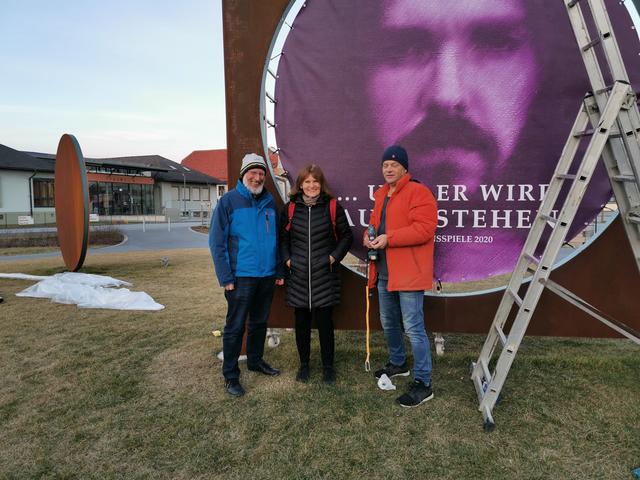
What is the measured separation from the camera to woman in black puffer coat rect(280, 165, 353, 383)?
9.78ft

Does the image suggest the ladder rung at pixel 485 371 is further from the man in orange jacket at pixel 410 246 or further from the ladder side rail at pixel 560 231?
the man in orange jacket at pixel 410 246

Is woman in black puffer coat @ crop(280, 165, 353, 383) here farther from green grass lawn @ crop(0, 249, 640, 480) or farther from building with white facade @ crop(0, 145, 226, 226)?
building with white facade @ crop(0, 145, 226, 226)

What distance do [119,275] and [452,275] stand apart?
20.8ft

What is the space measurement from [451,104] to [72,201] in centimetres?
640

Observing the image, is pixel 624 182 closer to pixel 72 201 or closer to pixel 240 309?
pixel 240 309

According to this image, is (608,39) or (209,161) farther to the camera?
(209,161)

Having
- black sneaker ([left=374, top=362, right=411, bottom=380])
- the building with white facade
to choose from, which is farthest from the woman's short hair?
the building with white facade

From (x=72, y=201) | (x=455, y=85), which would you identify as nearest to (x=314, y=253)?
(x=455, y=85)

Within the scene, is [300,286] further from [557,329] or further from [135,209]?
[135,209]

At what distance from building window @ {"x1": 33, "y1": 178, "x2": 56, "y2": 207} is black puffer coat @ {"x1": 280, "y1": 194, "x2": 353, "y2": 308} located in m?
33.9

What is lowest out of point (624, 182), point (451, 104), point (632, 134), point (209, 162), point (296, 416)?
point (296, 416)

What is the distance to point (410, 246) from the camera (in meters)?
2.70

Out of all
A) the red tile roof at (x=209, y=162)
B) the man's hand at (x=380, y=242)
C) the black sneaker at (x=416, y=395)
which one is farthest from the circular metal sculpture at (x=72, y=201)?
the red tile roof at (x=209, y=162)

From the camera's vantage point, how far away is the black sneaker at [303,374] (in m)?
3.11
